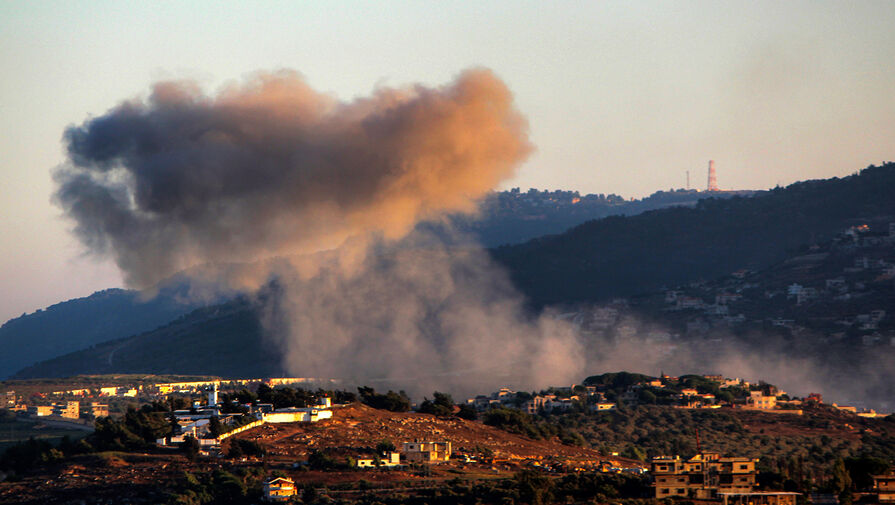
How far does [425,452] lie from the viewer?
74.2 metres

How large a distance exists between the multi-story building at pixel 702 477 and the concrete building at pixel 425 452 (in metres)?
11.2

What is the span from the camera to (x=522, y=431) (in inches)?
3455

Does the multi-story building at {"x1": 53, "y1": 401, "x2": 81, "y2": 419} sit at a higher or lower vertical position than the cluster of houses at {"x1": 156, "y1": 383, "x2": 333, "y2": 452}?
higher

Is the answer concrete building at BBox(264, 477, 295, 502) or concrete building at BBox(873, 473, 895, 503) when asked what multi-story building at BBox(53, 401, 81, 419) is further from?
concrete building at BBox(873, 473, 895, 503)

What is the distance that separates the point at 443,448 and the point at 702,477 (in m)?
13.8

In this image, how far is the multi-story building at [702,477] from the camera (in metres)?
66.0

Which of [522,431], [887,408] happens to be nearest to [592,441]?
[522,431]

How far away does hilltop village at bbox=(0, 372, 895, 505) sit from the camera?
6650 cm

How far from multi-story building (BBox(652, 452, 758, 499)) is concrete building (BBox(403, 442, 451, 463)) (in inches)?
441

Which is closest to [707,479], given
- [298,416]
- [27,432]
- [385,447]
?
[385,447]

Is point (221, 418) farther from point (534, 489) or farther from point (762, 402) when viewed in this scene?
point (762, 402)

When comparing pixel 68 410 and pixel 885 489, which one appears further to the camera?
pixel 68 410

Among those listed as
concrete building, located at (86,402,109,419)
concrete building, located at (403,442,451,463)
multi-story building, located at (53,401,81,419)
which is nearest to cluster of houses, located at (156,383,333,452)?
concrete building, located at (403,442,451,463)

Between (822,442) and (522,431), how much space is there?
2042 centimetres
